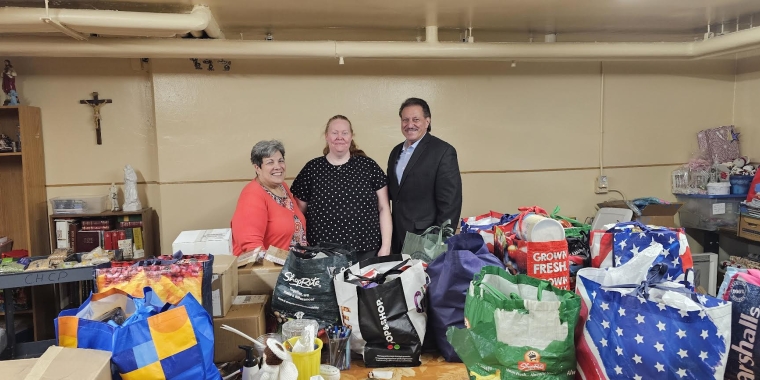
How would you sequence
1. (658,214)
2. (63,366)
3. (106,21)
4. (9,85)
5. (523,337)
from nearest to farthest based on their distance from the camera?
(63,366) < (523,337) < (106,21) < (9,85) < (658,214)

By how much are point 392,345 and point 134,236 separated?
10.2 feet

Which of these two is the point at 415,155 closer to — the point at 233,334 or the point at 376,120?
the point at 376,120

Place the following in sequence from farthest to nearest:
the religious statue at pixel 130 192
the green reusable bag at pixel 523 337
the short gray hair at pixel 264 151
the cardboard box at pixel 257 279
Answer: the religious statue at pixel 130 192 < the short gray hair at pixel 264 151 < the cardboard box at pixel 257 279 < the green reusable bag at pixel 523 337

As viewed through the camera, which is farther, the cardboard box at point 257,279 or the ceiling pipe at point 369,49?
the ceiling pipe at point 369,49

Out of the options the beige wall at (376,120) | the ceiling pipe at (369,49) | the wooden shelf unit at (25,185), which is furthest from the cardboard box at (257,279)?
the wooden shelf unit at (25,185)

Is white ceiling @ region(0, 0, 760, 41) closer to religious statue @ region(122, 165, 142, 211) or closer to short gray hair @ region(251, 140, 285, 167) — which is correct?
short gray hair @ region(251, 140, 285, 167)

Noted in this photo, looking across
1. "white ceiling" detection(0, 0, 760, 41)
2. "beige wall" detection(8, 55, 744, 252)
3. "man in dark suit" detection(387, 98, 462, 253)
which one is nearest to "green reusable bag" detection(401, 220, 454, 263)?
"man in dark suit" detection(387, 98, 462, 253)

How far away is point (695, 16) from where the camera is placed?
3971mm

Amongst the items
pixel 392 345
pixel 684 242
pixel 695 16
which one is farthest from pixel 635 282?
pixel 695 16

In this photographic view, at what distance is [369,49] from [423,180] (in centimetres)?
124

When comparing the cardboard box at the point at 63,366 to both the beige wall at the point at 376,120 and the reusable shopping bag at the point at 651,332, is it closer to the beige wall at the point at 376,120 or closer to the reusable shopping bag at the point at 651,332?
the reusable shopping bag at the point at 651,332

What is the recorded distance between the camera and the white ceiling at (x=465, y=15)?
336 cm

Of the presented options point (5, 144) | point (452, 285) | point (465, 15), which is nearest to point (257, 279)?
point (452, 285)

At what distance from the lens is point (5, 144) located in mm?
3943
